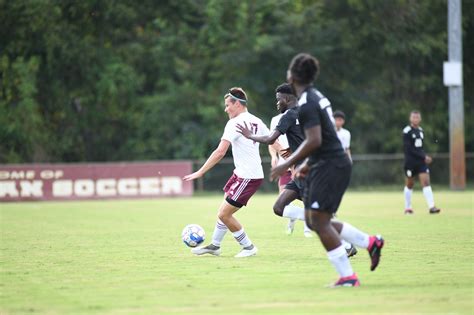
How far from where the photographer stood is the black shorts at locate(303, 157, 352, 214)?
902 centimetres

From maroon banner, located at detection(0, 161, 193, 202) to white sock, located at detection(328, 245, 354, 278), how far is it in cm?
2491

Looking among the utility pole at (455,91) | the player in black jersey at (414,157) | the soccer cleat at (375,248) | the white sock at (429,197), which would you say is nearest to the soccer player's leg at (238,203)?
the soccer cleat at (375,248)

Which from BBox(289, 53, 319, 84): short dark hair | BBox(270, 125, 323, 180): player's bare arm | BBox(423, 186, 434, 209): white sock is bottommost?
BBox(423, 186, 434, 209): white sock

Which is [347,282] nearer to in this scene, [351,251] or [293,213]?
[351,251]

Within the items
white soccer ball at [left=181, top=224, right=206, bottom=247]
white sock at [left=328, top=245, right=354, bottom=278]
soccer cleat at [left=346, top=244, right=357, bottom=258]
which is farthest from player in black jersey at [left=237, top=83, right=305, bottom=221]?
white sock at [left=328, top=245, right=354, bottom=278]

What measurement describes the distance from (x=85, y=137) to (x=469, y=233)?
98.2 ft

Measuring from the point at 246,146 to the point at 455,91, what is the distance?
24.5 metres

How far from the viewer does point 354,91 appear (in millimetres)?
44500

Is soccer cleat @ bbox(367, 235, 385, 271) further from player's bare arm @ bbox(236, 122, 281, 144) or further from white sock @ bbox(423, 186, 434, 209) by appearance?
white sock @ bbox(423, 186, 434, 209)

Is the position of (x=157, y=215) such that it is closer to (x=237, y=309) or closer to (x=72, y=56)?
(x=237, y=309)

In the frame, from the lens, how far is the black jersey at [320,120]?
899cm

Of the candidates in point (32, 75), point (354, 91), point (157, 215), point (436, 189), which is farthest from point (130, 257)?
point (354, 91)

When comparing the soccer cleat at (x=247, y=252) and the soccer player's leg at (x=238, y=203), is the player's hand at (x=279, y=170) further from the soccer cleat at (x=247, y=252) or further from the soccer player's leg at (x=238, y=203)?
the soccer cleat at (x=247, y=252)

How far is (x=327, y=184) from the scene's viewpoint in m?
9.04
